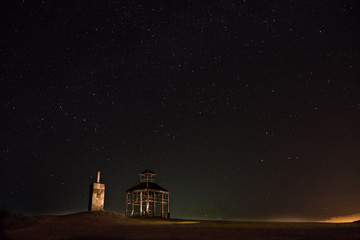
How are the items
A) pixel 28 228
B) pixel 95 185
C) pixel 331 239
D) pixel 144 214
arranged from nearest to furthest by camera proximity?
pixel 331 239 < pixel 28 228 < pixel 95 185 < pixel 144 214

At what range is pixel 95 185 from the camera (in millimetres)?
23562

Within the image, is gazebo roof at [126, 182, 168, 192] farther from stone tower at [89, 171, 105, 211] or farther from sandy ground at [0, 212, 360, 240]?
sandy ground at [0, 212, 360, 240]

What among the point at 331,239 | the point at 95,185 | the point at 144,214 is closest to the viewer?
the point at 331,239

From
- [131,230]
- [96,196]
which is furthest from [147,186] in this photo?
[131,230]

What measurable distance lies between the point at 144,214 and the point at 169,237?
22.5 metres

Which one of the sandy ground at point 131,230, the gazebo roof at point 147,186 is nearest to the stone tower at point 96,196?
the sandy ground at point 131,230

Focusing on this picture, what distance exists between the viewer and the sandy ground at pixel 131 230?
1298 cm

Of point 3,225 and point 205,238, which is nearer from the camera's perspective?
point 205,238

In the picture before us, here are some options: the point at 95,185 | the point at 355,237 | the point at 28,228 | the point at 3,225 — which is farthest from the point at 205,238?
the point at 95,185

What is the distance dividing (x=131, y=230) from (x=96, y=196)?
30.3ft

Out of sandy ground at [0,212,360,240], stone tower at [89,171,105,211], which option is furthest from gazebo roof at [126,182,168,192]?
sandy ground at [0,212,360,240]

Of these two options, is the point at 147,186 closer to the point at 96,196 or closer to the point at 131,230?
the point at 96,196

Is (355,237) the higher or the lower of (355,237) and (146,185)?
the lower

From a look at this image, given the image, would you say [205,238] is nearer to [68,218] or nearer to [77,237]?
[77,237]
